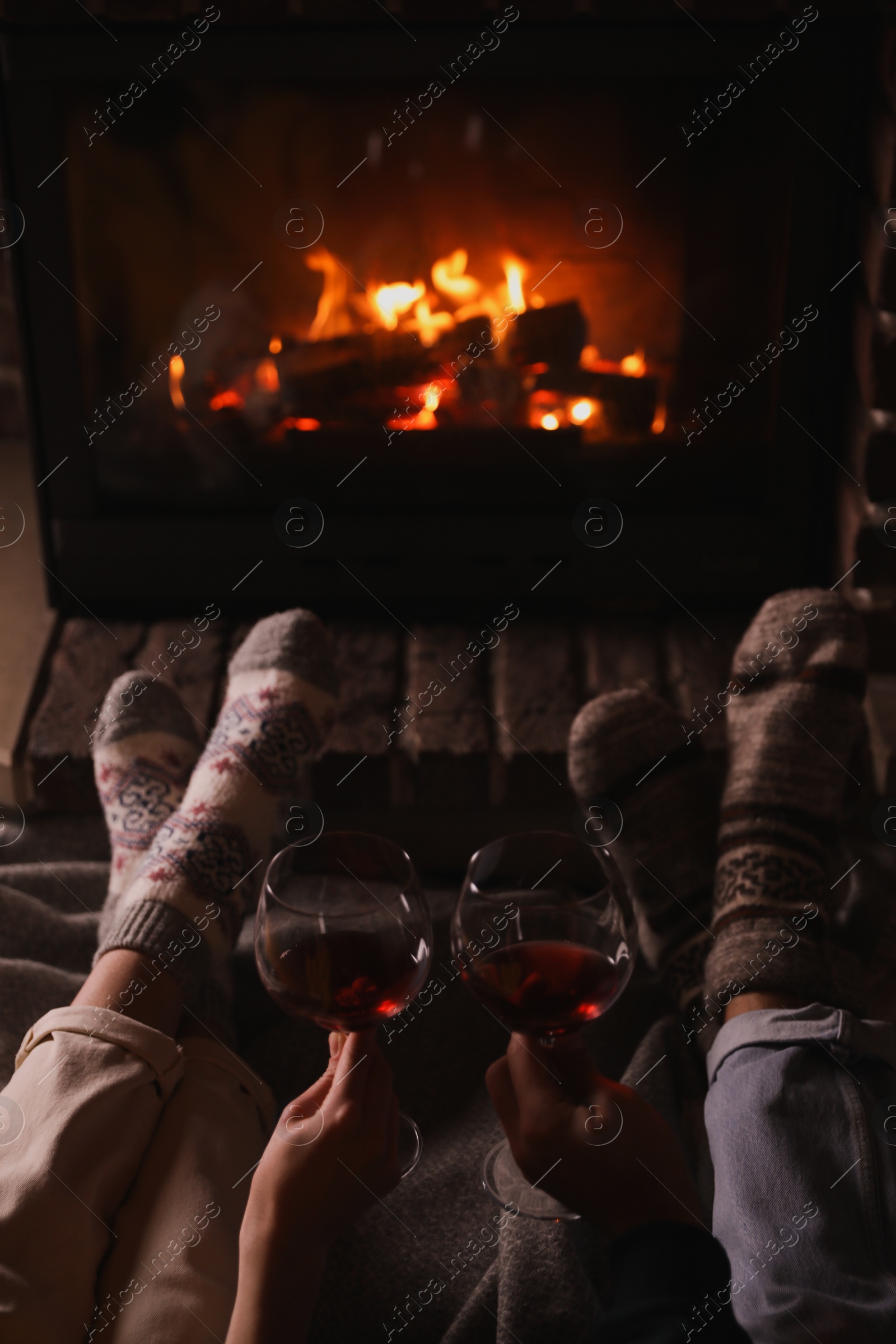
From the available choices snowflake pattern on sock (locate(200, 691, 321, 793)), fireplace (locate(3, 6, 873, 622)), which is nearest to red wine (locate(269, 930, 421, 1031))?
snowflake pattern on sock (locate(200, 691, 321, 793))

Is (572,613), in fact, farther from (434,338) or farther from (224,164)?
(224,164)

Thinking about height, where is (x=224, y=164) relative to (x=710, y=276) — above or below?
above

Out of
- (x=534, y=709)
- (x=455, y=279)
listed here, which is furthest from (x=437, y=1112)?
(x=455, y=279)

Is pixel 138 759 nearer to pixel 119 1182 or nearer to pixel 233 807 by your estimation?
pixel 233 807

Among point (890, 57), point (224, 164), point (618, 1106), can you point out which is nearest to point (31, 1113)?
point (618, 1106)

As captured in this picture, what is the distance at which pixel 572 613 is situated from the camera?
149 centimetres

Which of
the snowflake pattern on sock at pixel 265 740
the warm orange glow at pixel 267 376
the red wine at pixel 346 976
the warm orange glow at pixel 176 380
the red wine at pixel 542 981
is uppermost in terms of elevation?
the warm orange glow at pixel 176 380

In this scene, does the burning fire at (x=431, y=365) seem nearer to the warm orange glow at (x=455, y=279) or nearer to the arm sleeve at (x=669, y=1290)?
the warm orange glow at (x=455, y=279)

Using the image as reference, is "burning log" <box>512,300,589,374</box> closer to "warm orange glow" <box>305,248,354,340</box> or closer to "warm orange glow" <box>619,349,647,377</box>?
"warm orange glow" <box>619,349,647,377</box>

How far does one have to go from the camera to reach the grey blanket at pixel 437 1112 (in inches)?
30.1

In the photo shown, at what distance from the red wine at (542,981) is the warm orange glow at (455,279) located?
3.03 feet

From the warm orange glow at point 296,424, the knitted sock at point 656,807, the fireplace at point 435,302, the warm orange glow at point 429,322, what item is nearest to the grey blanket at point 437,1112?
the knitted sock at point 656,807

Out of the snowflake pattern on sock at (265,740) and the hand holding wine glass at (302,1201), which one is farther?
the snowflake pattern on sock at (265,740)

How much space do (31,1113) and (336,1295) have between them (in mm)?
250
